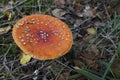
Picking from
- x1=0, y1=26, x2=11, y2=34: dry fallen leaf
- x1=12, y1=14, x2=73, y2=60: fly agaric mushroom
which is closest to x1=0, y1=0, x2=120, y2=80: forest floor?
x1=0, y1=26, x2=11, y2=34: dry fallen leaf

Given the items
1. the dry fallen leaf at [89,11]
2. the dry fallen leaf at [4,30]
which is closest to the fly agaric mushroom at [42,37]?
the dry fallen leaf at [4,30]

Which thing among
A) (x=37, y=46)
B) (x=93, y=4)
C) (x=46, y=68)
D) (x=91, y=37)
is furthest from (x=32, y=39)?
(x=93, y=4)

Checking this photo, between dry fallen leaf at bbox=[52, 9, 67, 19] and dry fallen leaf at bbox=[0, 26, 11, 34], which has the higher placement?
dry fallen leaf at bbox=[52, 9, 67, 19]

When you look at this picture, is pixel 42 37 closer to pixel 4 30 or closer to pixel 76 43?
pixel 76 43

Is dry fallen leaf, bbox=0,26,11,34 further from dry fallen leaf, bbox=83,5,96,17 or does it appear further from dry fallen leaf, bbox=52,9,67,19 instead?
dry fallen leaf, bbox=83,5,96,17

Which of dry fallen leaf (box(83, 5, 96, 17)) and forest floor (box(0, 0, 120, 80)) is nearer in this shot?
forest floor (box(0, 0, 120, 80))
